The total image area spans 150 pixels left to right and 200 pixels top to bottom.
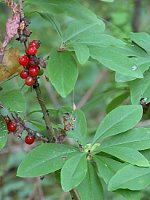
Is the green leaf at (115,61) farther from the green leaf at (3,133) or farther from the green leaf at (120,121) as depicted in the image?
the green leaf at (3,133)

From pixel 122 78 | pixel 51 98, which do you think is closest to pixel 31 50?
pixel 122 78

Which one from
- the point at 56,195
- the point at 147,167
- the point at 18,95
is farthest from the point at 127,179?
the point at 56,195

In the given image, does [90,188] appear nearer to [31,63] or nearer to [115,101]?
[31,63]

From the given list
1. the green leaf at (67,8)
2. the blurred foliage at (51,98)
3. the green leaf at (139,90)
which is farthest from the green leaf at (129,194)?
the blurred foliage at (51,98)

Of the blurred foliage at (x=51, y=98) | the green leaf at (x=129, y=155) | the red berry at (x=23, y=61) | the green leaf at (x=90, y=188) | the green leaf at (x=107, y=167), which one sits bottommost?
the blurred foliage at (x=51, y=98)

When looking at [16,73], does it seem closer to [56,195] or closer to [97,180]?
[97,180]

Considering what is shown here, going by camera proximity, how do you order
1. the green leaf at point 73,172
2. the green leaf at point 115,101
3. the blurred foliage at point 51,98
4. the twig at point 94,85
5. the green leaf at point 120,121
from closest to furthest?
the green leaf at point 73,172, the green leaf at point 120,121, the green leaf at point 115,101, the blurred foliage at point 51,98, the twig at point 94,85
